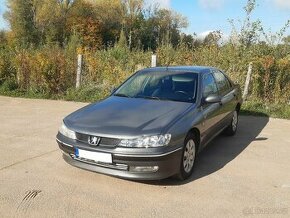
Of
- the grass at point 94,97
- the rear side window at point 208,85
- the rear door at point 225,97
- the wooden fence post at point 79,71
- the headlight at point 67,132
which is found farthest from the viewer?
the wooden fence post at point 79,71

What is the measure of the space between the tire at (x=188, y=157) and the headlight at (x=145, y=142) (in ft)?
1.51

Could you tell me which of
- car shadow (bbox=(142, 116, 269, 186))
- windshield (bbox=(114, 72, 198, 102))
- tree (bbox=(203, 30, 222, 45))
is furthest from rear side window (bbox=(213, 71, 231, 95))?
tree (bbox=(203, 30, 222, 45))

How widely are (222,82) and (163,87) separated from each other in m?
1.57

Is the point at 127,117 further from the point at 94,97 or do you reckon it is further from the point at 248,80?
the point at 94,97

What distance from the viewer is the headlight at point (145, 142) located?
4.17m

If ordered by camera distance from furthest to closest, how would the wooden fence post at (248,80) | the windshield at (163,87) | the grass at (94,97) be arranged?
the wooden fence post at (248,80) < the grass at (94,97) < the windshield at (163,87)

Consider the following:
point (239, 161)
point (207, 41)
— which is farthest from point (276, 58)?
point (239, 161)

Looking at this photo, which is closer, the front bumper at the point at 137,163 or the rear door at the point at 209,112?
the front bumper at the point at 137,163

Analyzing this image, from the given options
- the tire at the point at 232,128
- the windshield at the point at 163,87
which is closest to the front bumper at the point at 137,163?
the windshield at the point at 163,87

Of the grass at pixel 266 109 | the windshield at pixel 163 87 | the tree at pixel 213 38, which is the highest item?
the tree at pixel 213 38

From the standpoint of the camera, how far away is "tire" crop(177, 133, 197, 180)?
4598 mm

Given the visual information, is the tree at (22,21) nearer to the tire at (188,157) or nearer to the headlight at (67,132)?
the headlight at (67,132)

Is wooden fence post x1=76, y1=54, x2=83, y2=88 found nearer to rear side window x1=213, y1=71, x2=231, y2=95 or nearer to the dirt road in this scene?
the dirt road

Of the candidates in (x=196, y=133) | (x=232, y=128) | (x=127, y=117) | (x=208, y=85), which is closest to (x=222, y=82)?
(x=208, y=85)
